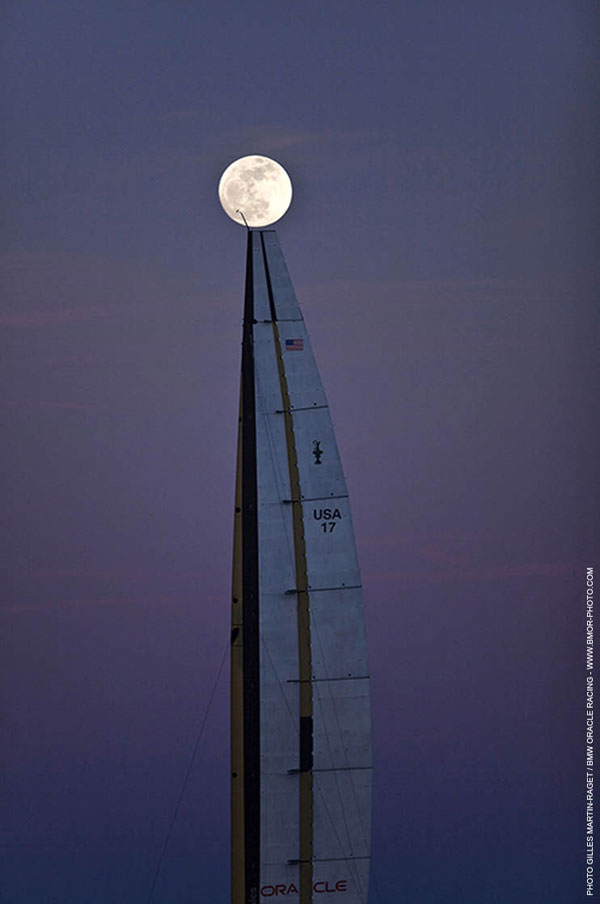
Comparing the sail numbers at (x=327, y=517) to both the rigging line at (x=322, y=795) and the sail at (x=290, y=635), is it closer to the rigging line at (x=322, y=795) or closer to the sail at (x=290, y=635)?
the sail at (x=290, y=635)

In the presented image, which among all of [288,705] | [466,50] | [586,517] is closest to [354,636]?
[288,705]

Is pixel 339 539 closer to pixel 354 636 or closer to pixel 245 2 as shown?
pixel 354 636

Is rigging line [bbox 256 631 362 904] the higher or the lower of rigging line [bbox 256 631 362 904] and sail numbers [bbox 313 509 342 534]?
the lower

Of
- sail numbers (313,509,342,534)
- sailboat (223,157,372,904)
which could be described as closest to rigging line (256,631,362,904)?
sailboat (223,157,372,904)

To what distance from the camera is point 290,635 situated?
19.4 feet

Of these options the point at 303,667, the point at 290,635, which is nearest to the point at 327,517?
the point at 290,635

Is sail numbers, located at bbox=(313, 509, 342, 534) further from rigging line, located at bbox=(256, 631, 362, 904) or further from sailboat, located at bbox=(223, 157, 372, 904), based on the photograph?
rigging line, located at bbox=(256, 631, 362, 904)

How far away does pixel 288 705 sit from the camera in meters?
5.92

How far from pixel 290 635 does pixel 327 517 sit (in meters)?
0.48

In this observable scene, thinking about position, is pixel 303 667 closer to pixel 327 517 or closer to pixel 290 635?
pixel 290 635

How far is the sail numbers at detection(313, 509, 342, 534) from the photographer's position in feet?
19.6

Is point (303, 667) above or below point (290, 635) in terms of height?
below

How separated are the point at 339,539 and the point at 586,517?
130 cm

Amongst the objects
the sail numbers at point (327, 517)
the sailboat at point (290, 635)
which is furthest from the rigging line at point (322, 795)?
the sail numbers at point (327, 517)
